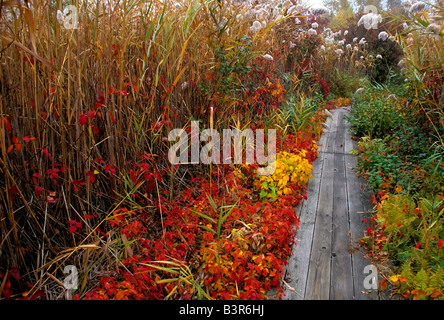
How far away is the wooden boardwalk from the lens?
6.09ft

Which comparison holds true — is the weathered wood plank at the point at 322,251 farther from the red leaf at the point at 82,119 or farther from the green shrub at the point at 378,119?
the red leaf at the point at 82,119

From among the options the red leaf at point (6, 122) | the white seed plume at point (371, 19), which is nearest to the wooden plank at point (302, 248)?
the red leaf at point (6, 122)

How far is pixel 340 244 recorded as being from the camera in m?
2.25

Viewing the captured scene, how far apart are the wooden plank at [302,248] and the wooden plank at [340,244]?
0.16 metres

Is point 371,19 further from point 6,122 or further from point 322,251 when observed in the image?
point 6,122

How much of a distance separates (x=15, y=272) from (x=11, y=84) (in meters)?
0.84

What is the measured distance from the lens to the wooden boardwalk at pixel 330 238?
186 centimetres

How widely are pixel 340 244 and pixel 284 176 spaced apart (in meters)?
0.70

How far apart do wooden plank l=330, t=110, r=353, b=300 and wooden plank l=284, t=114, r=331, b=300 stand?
157 millimetres

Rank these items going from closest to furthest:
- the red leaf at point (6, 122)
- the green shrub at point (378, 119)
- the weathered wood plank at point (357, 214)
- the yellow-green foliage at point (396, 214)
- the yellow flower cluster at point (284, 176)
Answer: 1. the red leaf at point (6, 122)
2. the weathered wood plank at point (357, 214)
3. the yellow-green foliage at point (396, 214)
4. the yellow flower cluster at point (284, 176)
5. the green shrub at point (378, 119)

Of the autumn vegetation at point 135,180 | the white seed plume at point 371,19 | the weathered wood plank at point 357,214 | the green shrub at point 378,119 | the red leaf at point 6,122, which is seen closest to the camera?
the red leaf at point 6,122

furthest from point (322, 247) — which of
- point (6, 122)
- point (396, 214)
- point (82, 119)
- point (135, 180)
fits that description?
point (6, 122)

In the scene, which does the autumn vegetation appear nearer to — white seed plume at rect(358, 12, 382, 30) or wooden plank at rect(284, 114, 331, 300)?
wooden plank at rect(284, 114, 331, 300)

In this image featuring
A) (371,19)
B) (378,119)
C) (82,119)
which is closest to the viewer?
(82,119)
